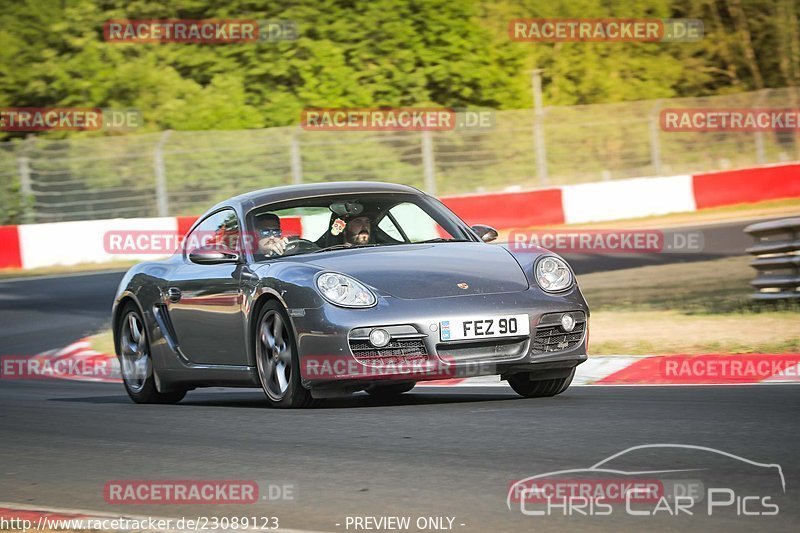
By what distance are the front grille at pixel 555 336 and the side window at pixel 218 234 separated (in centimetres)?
200

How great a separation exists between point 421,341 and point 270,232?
1595 millimetres

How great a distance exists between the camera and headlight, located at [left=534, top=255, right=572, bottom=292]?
8078mm

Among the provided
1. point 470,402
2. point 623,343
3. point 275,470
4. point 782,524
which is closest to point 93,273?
point 623,343

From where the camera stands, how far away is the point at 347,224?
889 centimetres

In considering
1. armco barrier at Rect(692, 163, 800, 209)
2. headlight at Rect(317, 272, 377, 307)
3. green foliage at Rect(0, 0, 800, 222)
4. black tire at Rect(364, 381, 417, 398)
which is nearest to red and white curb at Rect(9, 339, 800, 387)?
black tire at Rect(364, 381, 417, 398)

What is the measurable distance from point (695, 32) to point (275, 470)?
33.7m

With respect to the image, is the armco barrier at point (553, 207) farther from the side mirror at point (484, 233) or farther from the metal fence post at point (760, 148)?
A: the side mirror at point (484, 233)

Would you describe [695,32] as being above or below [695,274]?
above

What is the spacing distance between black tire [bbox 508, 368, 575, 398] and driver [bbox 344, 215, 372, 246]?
120 centimetres

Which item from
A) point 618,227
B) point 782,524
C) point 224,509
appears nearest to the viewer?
point 782,524

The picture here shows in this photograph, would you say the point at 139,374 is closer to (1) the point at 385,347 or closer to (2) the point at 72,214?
(1) the point at 385,347

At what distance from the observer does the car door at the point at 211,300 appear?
28.6ft

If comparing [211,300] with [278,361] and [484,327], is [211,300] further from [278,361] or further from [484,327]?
[484,327]

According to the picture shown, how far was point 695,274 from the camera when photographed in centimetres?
1675
